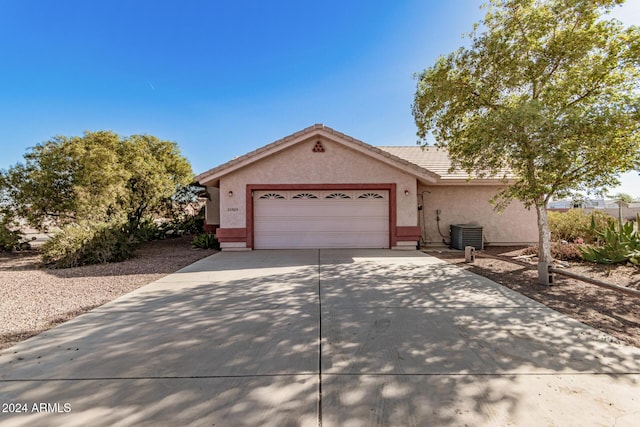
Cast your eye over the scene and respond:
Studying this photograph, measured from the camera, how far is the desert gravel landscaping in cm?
435

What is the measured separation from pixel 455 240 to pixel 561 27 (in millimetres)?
7356

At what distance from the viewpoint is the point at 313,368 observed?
2.97 metres

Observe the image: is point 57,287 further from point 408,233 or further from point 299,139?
point 408,233

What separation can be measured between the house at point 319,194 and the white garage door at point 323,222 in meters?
0.04

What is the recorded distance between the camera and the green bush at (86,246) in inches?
335

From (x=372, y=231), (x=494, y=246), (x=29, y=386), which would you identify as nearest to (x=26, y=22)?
(x=29, y=386)

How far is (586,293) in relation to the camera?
5629mm

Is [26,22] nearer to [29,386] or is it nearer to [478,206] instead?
[29,386]

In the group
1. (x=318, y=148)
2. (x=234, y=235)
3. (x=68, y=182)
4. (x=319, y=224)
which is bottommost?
(x=234, y=235)

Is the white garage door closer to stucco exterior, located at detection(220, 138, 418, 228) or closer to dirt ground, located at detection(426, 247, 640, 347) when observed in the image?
stucco exterior, located at detection(220, 138, 418, 228)

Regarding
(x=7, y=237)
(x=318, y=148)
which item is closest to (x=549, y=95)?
(x=318, y=148)

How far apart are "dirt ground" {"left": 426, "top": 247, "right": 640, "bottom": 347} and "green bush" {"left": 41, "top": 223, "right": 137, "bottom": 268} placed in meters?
10.6

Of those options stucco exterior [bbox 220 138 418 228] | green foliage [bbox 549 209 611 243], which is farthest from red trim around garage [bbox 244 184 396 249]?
green foliage [bbox 549 209 611 243]

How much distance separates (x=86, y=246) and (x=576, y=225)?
1726 centimetres
